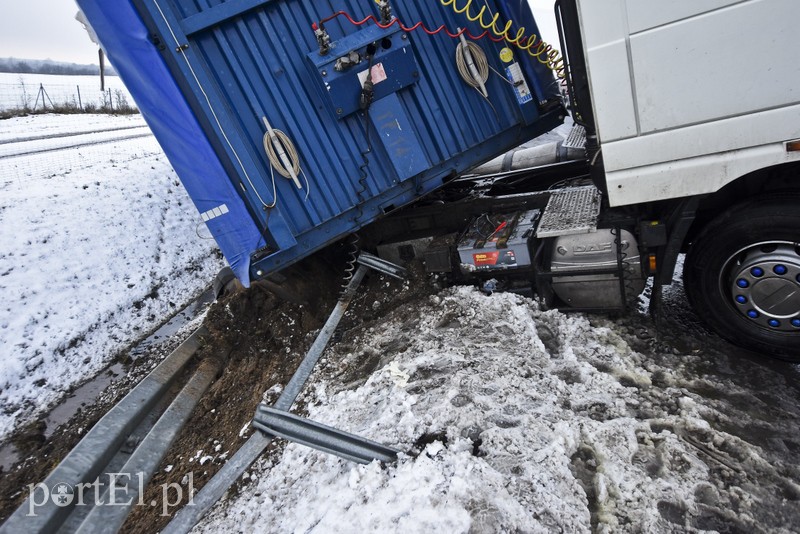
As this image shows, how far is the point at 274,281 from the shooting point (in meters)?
4.26

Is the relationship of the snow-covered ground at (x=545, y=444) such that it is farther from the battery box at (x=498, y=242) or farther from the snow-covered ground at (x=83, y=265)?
the snow-covered ground at (x=83, y=265)

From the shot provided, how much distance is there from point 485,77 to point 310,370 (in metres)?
2.98

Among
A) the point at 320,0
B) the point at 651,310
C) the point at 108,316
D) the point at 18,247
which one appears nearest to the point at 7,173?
the point at 18,247

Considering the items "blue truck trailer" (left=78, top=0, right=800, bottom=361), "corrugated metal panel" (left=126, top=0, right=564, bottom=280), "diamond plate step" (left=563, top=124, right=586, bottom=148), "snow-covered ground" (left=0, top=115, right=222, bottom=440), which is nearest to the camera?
"blue truck trailer" (left=78, top=0, right=800, bottom=361)

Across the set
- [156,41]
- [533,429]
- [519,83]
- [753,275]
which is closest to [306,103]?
[156,41]

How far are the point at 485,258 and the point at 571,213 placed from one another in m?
0.79

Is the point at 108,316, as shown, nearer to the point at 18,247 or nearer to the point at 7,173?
the point at 18,247

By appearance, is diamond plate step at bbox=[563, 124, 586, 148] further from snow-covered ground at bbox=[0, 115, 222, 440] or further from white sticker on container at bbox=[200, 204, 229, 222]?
snow-covered ground at bbox=[0, 115, 222, 440]

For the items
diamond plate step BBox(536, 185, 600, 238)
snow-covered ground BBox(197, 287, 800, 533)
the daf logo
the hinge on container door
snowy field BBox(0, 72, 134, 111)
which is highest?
snowy field BBox(0, 72, 134, 111)

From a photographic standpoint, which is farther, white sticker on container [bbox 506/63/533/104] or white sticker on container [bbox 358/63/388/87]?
white sticker on container [bbox 506/63/533/104]

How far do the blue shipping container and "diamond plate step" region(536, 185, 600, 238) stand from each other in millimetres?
820

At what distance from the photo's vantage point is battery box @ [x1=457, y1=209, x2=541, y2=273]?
3609 mm

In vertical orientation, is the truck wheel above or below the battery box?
below

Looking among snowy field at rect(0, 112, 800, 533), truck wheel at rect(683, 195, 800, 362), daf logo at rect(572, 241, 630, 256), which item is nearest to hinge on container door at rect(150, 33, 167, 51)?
snowy field at rect(0, 112, 800, 533)
